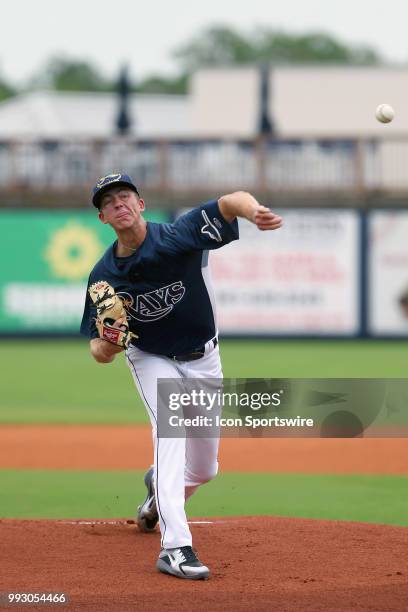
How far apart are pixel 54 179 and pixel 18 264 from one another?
292 centimetres

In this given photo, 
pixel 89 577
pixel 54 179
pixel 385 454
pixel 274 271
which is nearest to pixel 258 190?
pixel 274 271

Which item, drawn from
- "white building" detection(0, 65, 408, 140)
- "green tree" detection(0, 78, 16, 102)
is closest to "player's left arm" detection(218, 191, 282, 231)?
"white building" detection(0, 65, 408, 140)

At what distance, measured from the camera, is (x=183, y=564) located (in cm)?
468

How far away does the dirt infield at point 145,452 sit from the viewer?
830 cm

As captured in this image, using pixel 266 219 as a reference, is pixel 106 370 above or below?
below

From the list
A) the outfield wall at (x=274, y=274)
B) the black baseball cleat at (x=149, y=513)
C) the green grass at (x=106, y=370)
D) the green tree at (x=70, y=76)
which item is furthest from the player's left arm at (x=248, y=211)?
the green tree at (x=70, y=76)

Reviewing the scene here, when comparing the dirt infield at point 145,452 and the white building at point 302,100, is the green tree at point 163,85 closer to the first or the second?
the white building at point 302,100

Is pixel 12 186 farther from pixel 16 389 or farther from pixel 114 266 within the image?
pixel 114 266

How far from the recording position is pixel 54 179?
21844 mm

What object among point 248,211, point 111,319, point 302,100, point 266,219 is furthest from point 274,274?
point 266,219

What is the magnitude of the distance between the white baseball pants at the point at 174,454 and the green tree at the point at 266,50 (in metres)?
66.8

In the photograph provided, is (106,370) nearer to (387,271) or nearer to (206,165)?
(387,271)

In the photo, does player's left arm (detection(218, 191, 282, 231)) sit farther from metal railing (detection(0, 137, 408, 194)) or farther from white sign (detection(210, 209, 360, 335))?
metal railing (detection(0, 137, 408, 194))

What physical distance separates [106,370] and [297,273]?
485cm
